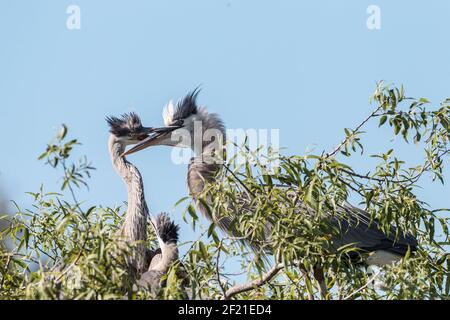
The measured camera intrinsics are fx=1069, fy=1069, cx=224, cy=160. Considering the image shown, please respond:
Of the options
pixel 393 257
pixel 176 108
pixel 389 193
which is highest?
pixel 176 108

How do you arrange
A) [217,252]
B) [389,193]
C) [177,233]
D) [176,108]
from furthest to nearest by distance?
1. [176,108]
2. [177,233]
3. [389,193]
4. [217,252]

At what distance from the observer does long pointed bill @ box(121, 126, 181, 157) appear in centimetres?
857

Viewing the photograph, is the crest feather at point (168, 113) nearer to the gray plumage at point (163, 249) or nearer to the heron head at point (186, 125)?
the heron head at point (186, 125)

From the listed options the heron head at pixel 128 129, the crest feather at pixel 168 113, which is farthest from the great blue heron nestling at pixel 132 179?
the crest feather at pixel 168 113

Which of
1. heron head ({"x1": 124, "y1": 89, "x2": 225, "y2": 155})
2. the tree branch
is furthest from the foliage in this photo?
heron head ({"x1": 124, "y1": 89, "x2": 225, "y2": 155})

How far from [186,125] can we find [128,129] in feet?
3.30

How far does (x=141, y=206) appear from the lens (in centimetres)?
772

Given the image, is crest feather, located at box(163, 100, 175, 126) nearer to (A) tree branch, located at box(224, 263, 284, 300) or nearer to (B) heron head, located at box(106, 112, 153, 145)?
(B) heron head, located at box(106, 112, 153, 145)

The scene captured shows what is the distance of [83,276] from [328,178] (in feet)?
5.13

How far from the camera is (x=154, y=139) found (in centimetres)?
895

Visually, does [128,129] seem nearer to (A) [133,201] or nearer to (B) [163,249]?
(A) [133,201]

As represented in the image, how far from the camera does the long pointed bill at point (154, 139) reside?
28.1 feet
